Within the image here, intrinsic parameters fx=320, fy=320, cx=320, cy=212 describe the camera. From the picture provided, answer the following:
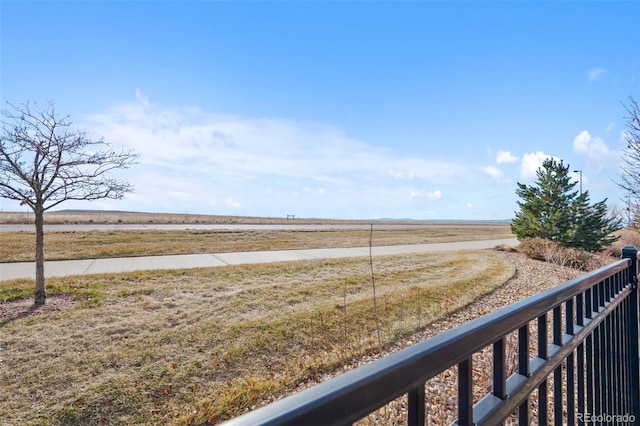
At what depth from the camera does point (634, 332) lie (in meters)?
2.47

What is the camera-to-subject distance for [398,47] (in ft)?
28.5

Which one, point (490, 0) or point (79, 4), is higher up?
point (490, 0)

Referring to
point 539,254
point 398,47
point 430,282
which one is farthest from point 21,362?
point 539,254

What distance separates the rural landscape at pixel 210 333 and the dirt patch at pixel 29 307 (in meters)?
0.03

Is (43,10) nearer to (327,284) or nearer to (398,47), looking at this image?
(327,284)

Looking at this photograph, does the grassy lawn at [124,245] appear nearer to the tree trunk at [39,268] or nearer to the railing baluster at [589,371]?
the tree trunk at [39,268]

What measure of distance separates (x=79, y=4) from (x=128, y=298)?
4774 mm

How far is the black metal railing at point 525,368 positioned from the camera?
1.86 feet

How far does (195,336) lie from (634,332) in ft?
15.4

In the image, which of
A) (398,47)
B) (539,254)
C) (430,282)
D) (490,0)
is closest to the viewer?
(490,0)

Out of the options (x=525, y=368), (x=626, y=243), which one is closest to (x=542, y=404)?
(x=525, y=368)

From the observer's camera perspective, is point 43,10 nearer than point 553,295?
No

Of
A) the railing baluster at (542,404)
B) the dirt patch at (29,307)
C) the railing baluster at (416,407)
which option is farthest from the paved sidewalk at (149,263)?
the railing baluster at (416,407)

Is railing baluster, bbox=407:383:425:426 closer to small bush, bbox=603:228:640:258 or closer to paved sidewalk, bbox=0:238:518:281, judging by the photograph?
paved sidewalk, bbox=0:238:518:281
